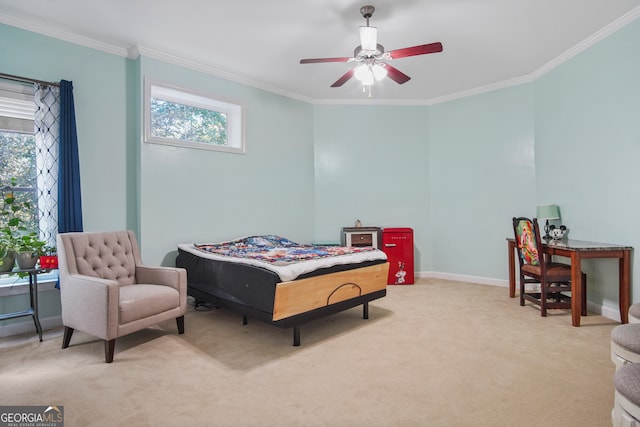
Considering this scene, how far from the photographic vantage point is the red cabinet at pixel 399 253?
4895 millimetres

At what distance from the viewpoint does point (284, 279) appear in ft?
8.32

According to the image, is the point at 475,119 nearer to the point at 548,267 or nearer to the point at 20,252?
the point at 548,267

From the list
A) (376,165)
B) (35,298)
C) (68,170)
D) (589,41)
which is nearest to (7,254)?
(35,298)

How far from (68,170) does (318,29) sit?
2.66 metres

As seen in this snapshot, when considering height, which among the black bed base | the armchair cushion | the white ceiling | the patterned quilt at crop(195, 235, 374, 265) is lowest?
the black bed base

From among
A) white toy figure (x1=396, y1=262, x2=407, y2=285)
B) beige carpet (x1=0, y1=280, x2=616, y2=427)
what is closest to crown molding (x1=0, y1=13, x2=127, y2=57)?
beige carpet (x1=0, y1=280, x2=616, y2=427)

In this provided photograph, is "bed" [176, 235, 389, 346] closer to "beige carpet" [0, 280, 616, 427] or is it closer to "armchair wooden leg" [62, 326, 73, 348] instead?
"beige carpet" [0, 280, 616, 427]

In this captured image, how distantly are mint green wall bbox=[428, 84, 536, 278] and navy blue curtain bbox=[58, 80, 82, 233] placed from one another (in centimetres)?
457

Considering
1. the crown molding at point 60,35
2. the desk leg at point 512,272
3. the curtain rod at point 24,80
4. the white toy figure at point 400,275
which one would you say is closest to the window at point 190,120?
the crown molding at point 60,35

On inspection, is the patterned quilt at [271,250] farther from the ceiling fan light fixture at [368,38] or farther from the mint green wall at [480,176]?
the mint green wall at [480,176]

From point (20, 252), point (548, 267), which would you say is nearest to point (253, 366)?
point (20, 252)

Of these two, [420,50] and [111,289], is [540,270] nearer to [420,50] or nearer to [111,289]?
[420,50]

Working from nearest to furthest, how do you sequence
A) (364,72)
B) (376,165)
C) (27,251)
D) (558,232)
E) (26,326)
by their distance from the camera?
1. (27,251)
2. (364,72)
3. (26,326)
4. (558,232)
5. (376,165)

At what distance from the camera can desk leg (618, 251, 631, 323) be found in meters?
3.07
